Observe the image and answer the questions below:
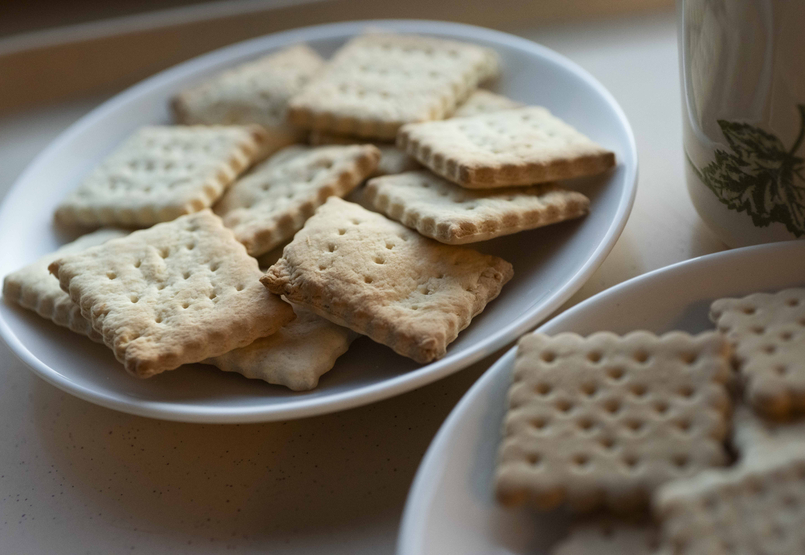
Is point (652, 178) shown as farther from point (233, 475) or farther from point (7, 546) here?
point (7, 546)

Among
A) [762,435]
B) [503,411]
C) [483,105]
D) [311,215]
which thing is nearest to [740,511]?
[762,435]

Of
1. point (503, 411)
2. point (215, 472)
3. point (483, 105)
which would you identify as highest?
point (483, 105)

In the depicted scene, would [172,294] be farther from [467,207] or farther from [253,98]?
[253,98]

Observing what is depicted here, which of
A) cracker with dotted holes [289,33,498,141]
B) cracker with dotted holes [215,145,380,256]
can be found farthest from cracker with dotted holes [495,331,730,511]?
cracker with dotted holes [289,33,498,141]

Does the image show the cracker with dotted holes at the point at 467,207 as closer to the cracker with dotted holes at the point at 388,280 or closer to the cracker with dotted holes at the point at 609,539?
the cracker with dotted holes at the point at 388,280

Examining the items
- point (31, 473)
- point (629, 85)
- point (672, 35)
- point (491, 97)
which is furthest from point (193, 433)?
point (672, 35)
